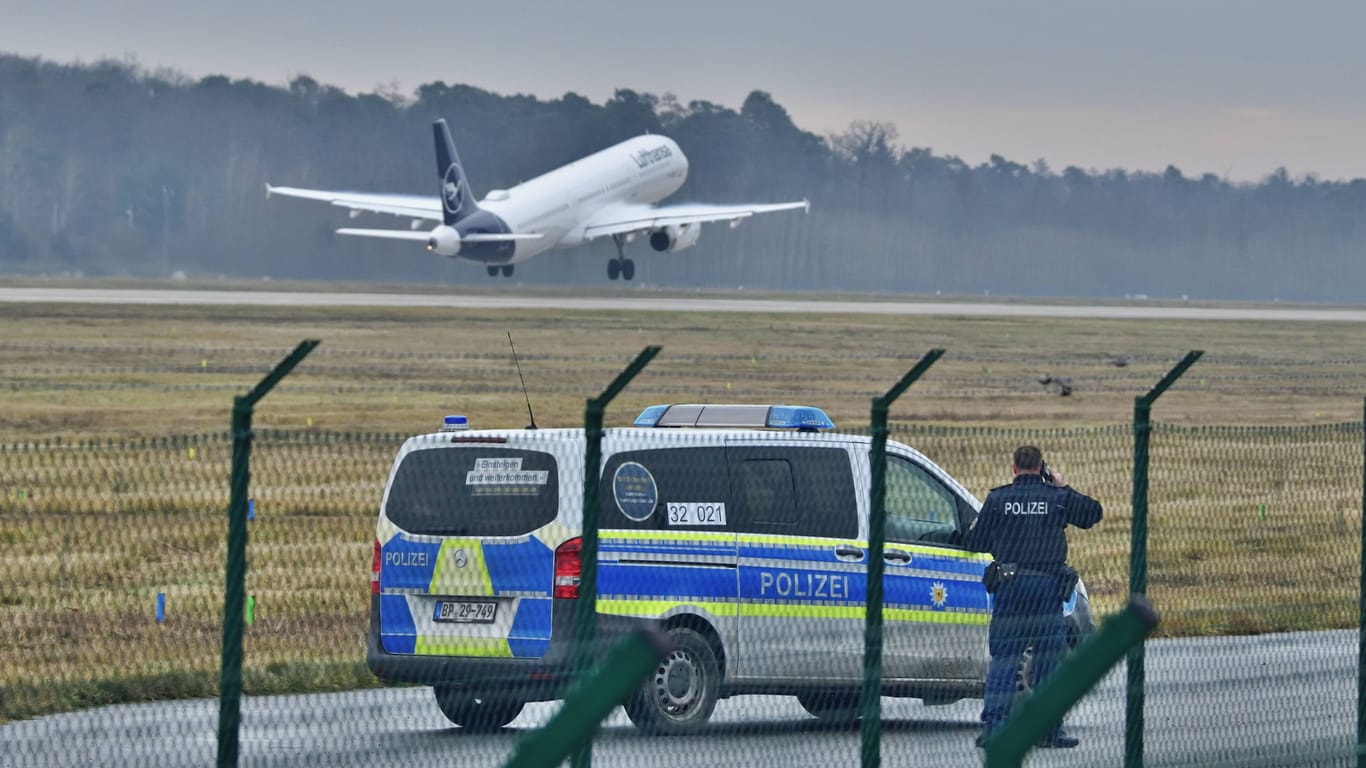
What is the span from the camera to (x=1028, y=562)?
1087 cm

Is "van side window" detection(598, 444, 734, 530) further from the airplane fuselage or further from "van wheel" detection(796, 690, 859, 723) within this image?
the airplane fuselage

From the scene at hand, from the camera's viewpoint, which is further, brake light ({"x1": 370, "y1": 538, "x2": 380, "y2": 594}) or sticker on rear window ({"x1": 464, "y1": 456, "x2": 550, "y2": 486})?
brake light ({"x1": 370, "y1": 538, "x2": 380, "y2": 594})

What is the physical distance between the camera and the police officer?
10.8 metres

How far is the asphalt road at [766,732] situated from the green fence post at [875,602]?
3.94 ft

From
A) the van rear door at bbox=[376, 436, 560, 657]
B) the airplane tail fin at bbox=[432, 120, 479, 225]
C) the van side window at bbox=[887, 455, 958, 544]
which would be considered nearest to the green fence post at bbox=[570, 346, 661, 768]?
the van rear door at bbox=[376, 436, 560, 657]

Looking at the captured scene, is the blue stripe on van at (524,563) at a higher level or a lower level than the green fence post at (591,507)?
lower

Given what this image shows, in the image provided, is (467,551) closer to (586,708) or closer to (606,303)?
(586,708)

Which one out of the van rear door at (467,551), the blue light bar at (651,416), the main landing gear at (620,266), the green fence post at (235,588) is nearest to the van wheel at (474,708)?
the van rear door at (467,551)

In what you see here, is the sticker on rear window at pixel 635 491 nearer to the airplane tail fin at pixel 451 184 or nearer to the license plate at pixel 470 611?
the license plate at pixel 470 611

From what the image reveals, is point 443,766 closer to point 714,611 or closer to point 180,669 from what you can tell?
point 714,611

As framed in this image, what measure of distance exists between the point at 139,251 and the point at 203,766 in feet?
375

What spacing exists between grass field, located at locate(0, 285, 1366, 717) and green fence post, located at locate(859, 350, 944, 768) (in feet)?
2.36

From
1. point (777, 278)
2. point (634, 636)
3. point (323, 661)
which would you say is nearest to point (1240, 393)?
point (323, 661)

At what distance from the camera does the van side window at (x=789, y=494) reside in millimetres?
11227
